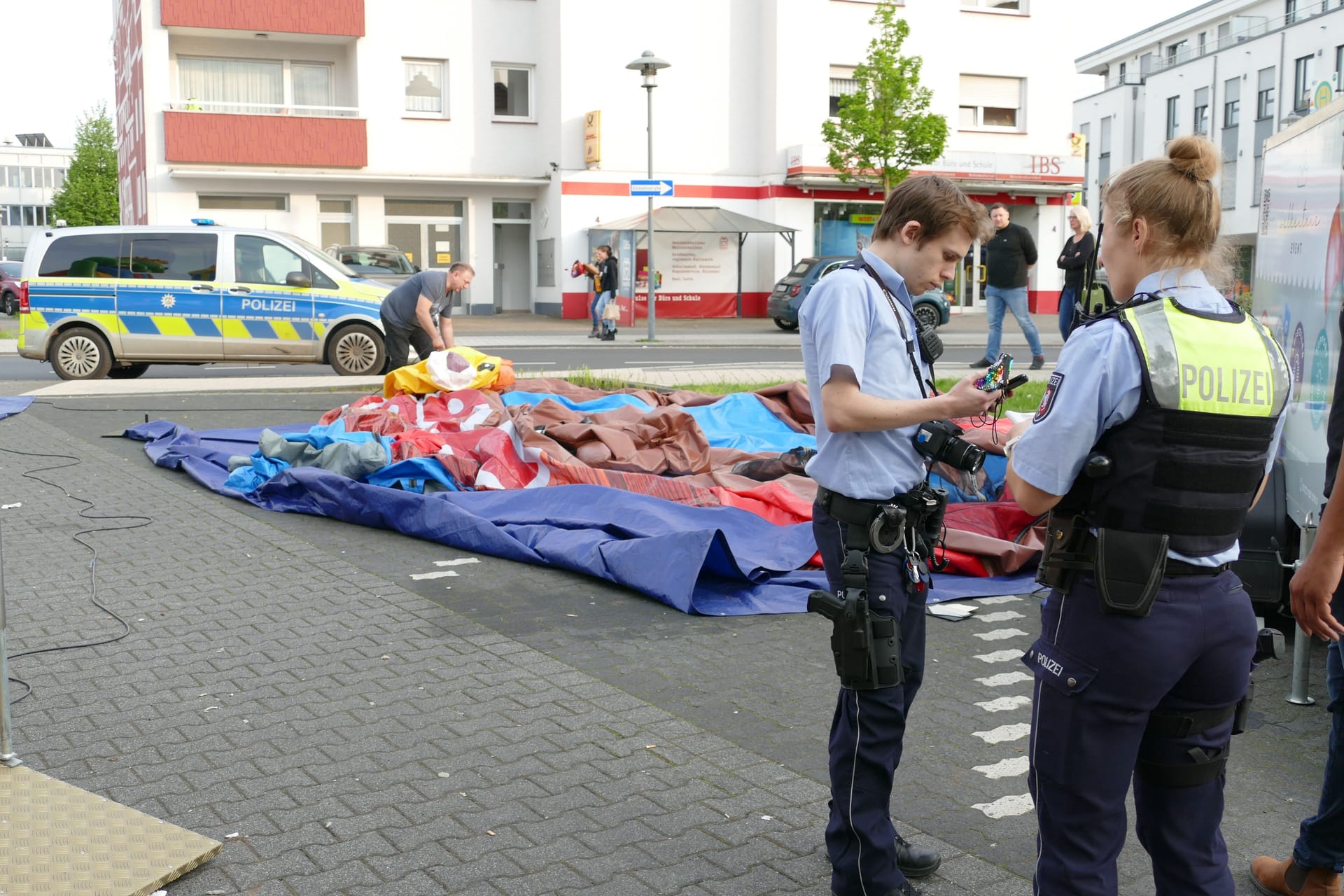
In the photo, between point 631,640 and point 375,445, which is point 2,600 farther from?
point 375,445

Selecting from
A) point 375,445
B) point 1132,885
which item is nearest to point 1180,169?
point 1132,885

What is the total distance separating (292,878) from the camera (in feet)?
11.2

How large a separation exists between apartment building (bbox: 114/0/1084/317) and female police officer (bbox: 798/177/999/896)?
3180 centimetres

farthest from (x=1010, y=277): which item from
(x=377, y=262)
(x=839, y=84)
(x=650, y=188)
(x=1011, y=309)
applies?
(x=839, y=84)

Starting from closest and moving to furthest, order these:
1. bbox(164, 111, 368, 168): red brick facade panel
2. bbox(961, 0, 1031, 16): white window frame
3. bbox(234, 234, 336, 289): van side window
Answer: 1. bbox(234, 234, 336, 289): van side window
2. bbox(164, 111, 368, 168): red brick facade panel
3. bbox(961, 0, 1031, 16): white window frame

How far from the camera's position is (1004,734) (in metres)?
4.61

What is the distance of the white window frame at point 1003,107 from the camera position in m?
38.0

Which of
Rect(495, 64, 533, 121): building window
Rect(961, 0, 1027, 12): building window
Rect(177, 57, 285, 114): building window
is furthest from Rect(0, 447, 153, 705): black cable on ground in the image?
Rect(961, 0, 1027, 12): building window

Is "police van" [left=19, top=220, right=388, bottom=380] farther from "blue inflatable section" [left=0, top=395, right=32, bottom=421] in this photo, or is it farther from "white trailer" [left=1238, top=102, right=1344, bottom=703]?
"white trailer" [left=1238, top=102, right=1344, bottom=703]

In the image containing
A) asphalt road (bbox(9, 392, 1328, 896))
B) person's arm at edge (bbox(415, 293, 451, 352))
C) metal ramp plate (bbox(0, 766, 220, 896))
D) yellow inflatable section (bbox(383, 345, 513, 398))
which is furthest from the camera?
person's arm at edge (bbox(415, 293, 451, 352))

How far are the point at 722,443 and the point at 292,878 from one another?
21.3 feet

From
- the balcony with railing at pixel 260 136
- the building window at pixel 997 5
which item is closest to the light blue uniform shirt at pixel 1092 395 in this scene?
the balcony with railing at pixel 260 136

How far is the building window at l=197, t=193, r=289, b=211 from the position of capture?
34406 mm

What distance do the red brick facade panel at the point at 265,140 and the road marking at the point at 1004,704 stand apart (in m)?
32.2
